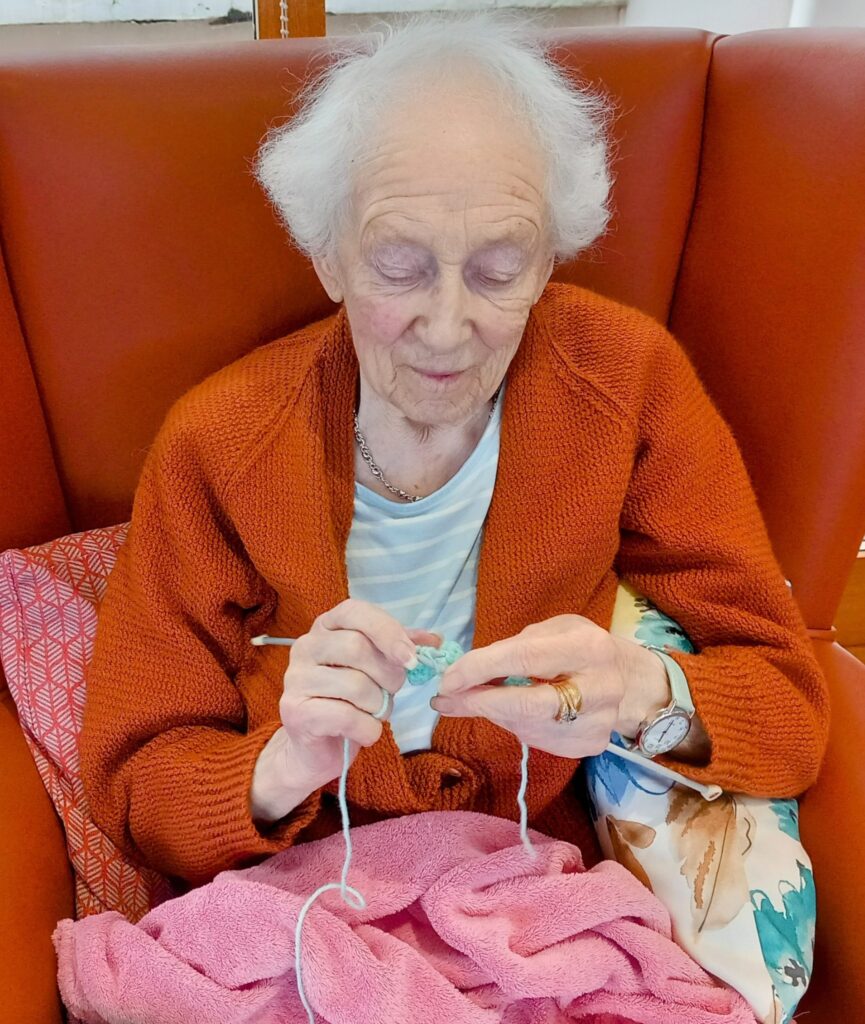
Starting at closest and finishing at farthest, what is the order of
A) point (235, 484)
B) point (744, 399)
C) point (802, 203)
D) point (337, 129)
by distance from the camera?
point (337, 129), point (235, 484), point (802, 203), point (744, 399)

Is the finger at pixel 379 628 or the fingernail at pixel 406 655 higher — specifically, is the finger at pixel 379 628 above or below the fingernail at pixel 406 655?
above

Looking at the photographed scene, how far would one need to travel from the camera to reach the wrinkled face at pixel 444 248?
83 centimetres

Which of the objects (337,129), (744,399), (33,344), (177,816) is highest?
(337,129)

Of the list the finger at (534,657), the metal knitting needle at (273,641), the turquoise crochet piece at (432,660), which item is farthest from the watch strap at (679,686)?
the metal knitting needle at (273,641)

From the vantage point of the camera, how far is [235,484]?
3.24 feet

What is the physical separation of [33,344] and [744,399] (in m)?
0.92

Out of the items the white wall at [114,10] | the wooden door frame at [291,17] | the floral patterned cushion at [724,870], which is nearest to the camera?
the floral patterned cushion at [724,870]

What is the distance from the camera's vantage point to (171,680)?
1032mm

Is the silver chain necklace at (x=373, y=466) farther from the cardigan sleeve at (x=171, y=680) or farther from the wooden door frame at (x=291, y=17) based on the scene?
the wooden door frame at (x=291, y=17)

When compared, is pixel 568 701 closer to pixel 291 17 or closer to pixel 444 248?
pixel 444 248

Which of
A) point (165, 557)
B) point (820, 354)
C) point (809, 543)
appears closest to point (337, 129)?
point (165, 557)

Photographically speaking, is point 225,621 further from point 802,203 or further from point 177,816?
point 802,203

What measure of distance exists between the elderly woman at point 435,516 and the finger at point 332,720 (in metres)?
0.01

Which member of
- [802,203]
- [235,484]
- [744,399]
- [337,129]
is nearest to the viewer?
[337,129]
